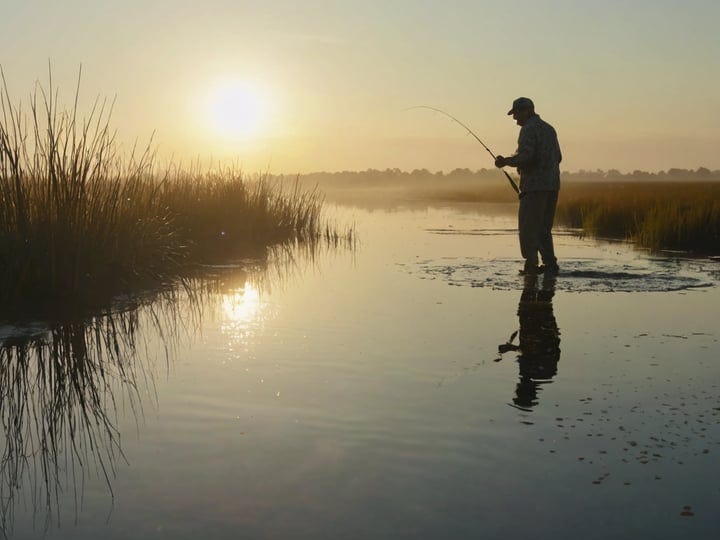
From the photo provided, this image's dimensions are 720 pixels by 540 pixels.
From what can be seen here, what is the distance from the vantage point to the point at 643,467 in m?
3.64

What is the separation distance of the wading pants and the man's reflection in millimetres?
1425

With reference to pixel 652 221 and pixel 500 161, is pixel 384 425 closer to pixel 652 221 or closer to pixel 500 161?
pixel 500 161

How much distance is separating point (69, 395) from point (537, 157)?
7.52 metres

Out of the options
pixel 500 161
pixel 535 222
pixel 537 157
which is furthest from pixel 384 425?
pixel 537 157

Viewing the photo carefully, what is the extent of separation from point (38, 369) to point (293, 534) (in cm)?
323

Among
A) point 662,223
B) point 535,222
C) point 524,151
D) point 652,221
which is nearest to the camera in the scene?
point 524,151

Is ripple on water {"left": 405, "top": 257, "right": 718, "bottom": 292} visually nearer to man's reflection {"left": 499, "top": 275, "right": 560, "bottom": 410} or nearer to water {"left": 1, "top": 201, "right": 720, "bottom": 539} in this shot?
man's reflection {"left": 499, "top": 275, "right": 560, "bottom": 410}

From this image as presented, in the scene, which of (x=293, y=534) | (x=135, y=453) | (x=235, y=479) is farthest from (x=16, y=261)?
(x=293, y=534)

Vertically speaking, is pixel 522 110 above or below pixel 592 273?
above

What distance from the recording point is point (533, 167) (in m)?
11.0

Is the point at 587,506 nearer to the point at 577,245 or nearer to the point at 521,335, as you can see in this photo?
the point at 521,335

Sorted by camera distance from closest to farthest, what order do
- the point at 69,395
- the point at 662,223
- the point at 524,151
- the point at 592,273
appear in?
the point at 69,395
the point at 524,151
the point at 592,273
the point at 662,223

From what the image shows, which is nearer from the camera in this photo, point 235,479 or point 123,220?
point 235,479

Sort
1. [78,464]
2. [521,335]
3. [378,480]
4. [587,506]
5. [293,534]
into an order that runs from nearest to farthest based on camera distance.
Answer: [293,534] < [587,506] < [378,480] < [78,464] < [521,335]
